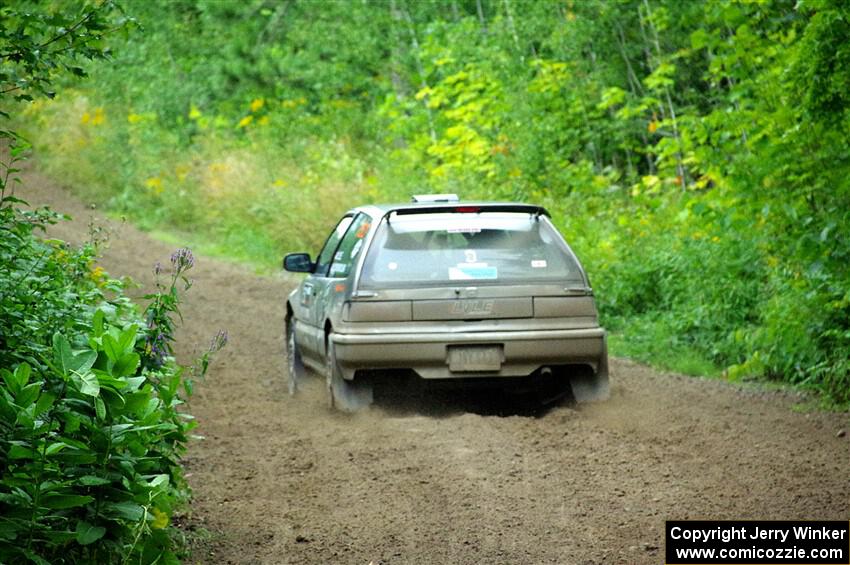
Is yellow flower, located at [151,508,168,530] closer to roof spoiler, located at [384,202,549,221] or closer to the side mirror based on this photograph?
roof spoiler, located at [384,202,549,221]

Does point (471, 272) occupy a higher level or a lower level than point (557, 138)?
higher

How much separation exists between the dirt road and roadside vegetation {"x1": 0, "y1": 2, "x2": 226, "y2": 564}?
94 cm

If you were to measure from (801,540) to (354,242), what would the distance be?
5.37m

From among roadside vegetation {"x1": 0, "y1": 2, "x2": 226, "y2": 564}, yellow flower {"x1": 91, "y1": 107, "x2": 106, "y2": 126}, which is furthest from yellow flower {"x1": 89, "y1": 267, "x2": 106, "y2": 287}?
yellow flower {"x1": 91, "y1": 107, "x2": 106, "y2": 126}

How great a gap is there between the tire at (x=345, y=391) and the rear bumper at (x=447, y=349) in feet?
0.51

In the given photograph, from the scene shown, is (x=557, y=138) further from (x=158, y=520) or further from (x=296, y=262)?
(x=158, y=520)

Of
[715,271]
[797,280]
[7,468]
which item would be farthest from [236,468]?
[715,271]

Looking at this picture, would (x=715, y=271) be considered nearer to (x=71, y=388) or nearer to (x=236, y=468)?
(x=236, y=468)

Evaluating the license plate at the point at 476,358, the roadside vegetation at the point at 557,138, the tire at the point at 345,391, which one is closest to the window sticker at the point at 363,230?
the tire at the point at 345,391

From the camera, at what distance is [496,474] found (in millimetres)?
8266

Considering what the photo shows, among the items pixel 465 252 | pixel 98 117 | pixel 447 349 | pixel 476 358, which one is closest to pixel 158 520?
pixel 447 349

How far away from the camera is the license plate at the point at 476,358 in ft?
33.6

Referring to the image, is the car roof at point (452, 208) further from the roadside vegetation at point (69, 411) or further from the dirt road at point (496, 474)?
the roadside vegetation at point (69, 411)

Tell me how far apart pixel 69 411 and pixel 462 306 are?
5.06 metres
